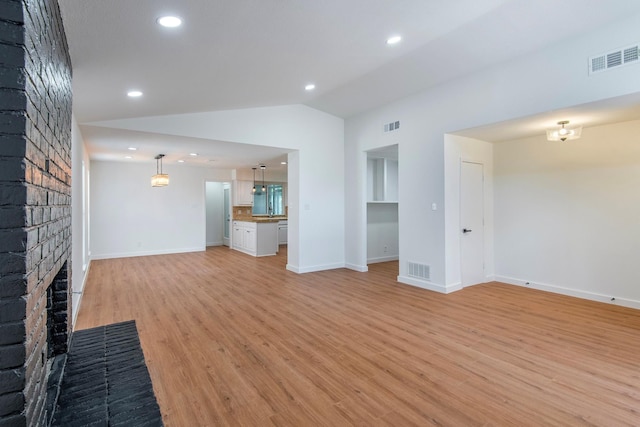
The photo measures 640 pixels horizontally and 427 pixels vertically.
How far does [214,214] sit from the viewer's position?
36.9 feet

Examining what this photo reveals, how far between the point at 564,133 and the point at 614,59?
3.41 ft

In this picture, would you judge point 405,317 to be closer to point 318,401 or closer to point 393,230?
point 318,401

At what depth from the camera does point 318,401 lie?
230 cm

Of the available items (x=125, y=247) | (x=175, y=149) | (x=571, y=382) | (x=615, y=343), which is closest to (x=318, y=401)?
(x=571, y=382)

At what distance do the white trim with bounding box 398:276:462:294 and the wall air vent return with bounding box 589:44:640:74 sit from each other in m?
3.25

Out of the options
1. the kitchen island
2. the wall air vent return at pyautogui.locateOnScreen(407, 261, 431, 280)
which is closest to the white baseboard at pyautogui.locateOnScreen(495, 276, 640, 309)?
the wall air vent return at pyautogui.locateOnScreen(407, 261, 431, 280)

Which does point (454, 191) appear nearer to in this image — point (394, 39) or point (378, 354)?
point (394, 39)

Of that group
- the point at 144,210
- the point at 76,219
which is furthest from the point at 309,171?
the point at 144,210

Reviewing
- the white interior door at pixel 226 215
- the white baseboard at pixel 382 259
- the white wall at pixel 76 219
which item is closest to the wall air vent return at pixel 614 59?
the white baseboard at pixel 382 259

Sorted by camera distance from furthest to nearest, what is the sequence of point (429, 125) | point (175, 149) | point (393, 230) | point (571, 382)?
point (393, 230) → point (175, 149) → point (429, 125) → point (571, 382)

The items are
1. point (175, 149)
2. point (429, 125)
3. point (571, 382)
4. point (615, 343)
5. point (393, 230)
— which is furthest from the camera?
point (393, 230)

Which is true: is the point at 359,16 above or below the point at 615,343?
above

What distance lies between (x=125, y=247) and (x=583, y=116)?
979 cm

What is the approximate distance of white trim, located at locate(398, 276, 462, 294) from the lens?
508cm
